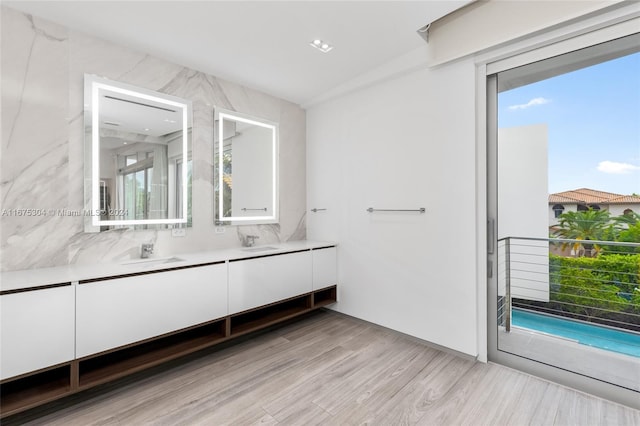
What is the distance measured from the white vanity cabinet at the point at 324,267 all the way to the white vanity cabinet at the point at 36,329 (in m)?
1.98

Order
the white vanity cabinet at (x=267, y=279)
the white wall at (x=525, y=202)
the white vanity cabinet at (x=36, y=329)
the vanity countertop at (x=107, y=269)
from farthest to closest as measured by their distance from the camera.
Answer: the white vanity cabinet at (x=267, y=279) → the white wall at (x=525, y=202) → the vanity countertop at (x=107, y=269) → the white vanity cabinet at (x=36, y=329)

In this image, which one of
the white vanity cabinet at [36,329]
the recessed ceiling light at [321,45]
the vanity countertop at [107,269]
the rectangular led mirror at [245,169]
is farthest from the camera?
the rectangular led mirror at [245,169]

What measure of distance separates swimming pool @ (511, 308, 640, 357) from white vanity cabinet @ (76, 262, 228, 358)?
240 cm

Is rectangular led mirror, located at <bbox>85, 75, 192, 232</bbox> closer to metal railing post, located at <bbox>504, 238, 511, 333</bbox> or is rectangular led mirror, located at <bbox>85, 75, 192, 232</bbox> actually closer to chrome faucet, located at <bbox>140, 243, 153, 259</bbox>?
chrome faucet, located at <bbox>140, 243, 153, 259</bbox>

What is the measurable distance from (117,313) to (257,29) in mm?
2153

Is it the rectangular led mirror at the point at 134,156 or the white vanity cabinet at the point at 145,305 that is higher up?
the rectangular led mirror at the point at 134,156

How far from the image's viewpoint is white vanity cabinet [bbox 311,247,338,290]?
10.4ft

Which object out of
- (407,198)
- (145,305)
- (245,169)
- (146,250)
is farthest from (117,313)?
(407,198)

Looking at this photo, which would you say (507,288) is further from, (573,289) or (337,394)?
(337,394)

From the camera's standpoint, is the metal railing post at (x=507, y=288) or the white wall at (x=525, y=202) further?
the metal railing post at (x=507, y=288)

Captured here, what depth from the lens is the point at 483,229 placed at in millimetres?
2312

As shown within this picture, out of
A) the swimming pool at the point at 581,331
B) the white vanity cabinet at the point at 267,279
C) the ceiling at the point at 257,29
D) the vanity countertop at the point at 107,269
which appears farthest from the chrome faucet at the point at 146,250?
the swimming pool at the point at 581,331

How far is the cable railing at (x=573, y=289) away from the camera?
1.88 m

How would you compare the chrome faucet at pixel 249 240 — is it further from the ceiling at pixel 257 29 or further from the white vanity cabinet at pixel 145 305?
the ceiling at pixel 257 29
